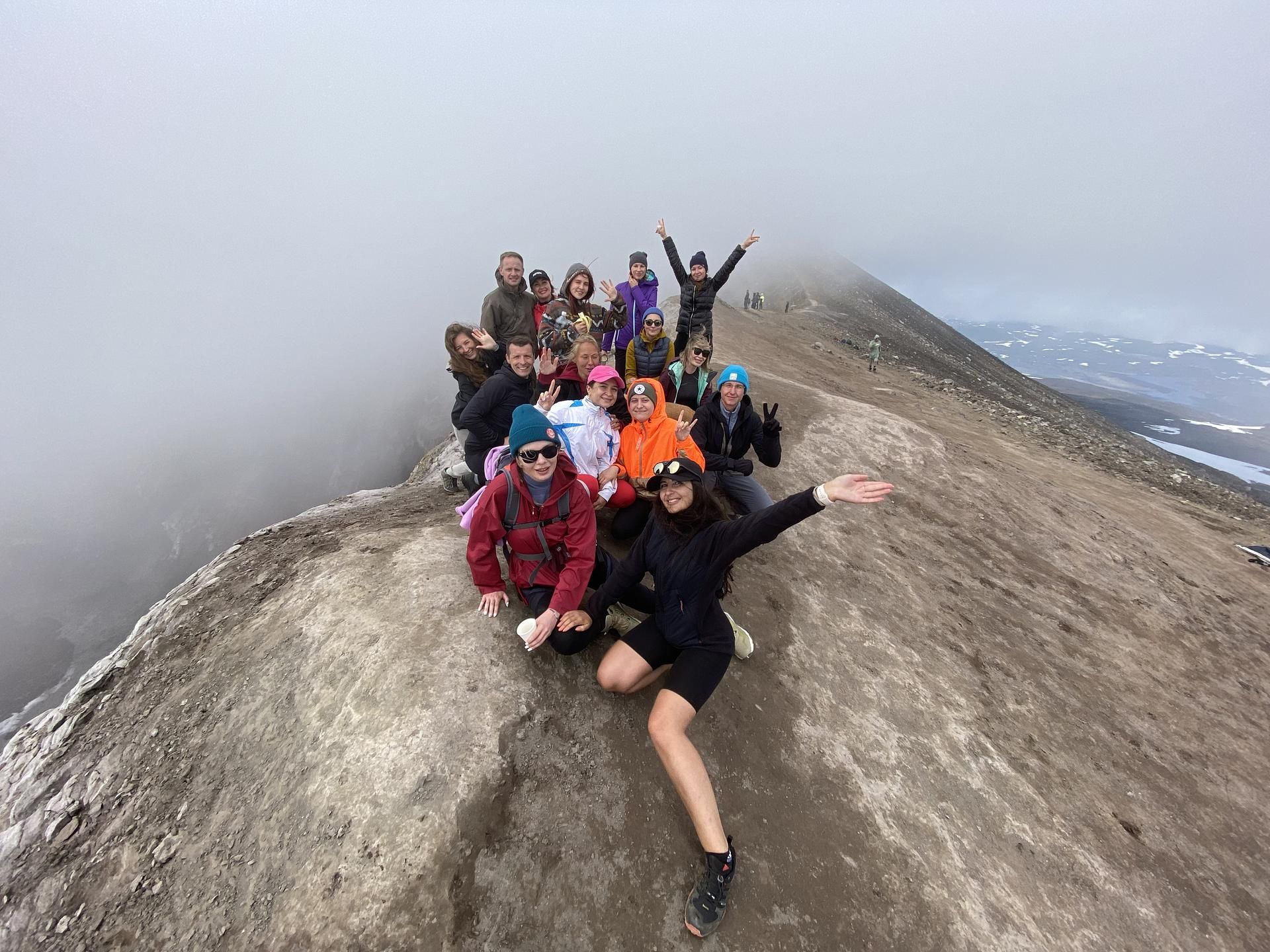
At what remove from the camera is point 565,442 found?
7906 millimetres

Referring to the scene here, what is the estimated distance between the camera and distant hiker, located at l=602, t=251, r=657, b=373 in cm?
1243

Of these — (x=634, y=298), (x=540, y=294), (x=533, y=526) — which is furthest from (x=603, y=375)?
(x=634, y=298)

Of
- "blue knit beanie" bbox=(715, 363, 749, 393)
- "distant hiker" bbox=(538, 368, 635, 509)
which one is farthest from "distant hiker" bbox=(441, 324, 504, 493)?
"blue knit beanie" bbox=(715, 363, 749, 393)

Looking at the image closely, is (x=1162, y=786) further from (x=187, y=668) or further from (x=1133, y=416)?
(x=1133, y=416)

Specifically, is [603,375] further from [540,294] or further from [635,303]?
[635,303]

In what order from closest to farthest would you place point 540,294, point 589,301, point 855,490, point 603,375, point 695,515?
point 855,490 → point 695,515 → point 603,375 → point 540,294 → point 589,301

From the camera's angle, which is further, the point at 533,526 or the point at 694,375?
the point at 694,375

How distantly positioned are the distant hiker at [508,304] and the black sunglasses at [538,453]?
5522mm

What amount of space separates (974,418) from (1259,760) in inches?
943

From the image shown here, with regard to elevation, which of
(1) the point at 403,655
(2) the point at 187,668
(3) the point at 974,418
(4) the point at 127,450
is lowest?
(4) the point at 127,450

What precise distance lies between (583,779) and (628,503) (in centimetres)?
440

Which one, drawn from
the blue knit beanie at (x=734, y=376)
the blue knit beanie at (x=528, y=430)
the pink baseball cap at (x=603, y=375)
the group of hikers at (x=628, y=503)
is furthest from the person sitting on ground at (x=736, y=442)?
the blue knit beanie at (x=528, y=430)

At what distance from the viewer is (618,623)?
6805mm

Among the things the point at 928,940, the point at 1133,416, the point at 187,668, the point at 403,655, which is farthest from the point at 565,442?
the point at 1133,416
